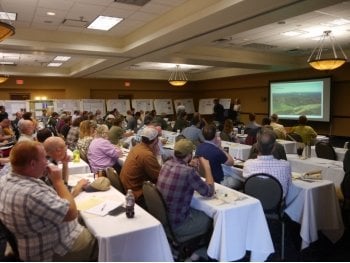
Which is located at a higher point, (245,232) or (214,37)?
(214,37)

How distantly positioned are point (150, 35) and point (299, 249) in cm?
488

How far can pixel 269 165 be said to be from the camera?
3.07m

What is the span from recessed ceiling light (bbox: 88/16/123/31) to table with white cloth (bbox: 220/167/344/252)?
15.3 feet

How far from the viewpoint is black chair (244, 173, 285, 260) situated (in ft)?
9.37

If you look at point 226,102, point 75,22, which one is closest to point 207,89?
point 226,102

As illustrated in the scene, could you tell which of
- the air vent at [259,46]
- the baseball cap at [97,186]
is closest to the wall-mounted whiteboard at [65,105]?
the air vent at [259,46]

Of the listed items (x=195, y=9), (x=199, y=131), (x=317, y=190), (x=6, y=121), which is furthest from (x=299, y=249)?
(x=6, y=121)

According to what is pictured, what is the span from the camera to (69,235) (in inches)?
80.7

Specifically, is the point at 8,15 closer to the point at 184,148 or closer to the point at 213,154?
the point at 213,154

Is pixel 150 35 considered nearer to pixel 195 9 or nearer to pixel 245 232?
pixel 195 9

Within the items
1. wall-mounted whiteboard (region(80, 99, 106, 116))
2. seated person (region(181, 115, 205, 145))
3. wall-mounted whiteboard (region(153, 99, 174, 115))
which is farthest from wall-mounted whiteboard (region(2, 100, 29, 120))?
seated person (region(181, 115, 205, 145))

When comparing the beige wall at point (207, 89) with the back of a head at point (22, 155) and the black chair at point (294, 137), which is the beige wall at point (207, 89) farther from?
the back of a head at point (22, 155)

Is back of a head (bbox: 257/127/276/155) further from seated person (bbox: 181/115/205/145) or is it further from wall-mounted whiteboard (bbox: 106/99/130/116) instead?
wall-mounted whiteboard (bbox: 106/99/130/116)

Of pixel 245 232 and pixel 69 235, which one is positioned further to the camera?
pixel 245 232
